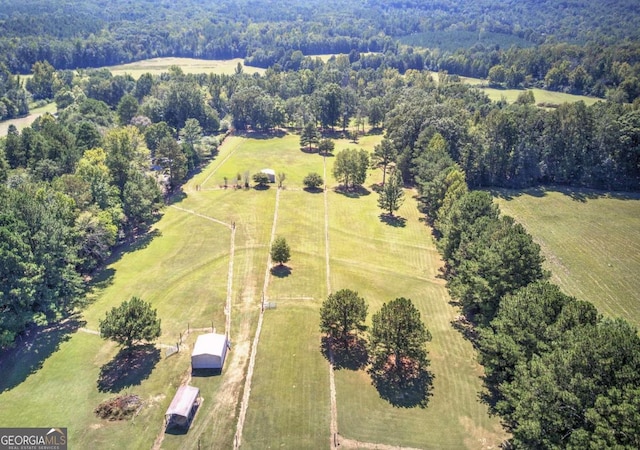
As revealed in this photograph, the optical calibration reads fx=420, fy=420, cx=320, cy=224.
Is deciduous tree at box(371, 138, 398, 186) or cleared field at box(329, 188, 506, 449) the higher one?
deciduous tree at box(371, 138, 398, 186)

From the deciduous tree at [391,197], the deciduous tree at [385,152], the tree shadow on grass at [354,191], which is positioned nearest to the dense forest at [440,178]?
the deciduous tree at [385,152]

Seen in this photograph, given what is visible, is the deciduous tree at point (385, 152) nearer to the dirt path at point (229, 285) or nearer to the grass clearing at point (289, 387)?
the dirt path at point (229, 285)

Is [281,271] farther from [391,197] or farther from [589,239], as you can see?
[589,239]

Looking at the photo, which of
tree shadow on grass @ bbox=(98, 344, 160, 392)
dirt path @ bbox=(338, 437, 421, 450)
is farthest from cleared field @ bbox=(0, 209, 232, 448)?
dirt path @ bbox=(338, 437, 421, 450)

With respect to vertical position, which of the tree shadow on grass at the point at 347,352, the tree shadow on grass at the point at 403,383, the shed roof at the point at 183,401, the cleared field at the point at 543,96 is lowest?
the tree shadow on grass at the point at 347,352

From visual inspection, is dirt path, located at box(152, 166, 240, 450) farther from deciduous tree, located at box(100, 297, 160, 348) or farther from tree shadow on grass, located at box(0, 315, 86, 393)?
tree shadow on grass, located at box(0, 315, 86, 393)

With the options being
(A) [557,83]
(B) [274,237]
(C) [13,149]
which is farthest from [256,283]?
(A) [557,83]
